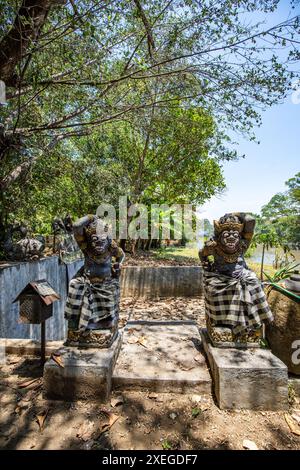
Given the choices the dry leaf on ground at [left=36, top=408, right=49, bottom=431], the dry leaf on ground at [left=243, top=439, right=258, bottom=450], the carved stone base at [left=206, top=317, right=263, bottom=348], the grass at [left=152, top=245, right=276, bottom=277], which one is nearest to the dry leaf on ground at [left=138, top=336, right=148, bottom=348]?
the carved stone base at [left=206, top=317, right=263, bottom=348]

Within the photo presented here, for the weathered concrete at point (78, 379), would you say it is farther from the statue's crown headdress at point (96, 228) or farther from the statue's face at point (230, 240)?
the statue's face at point (230, 240)

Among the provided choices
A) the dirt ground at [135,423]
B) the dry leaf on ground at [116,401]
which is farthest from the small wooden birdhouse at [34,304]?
the dry leaf on ground at [116,401]

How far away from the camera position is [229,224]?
2.78 metres

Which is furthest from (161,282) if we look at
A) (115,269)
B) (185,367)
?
(185,367)

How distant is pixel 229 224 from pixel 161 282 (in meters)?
5.25

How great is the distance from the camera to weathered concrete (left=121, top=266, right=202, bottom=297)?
7.71 meters

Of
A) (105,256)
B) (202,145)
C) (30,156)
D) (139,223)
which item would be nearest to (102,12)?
(30,156)

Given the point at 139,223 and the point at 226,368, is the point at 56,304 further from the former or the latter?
the point at 139,223

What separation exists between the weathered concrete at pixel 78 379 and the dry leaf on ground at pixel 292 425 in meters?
1.60

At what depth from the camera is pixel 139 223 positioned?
15172mm

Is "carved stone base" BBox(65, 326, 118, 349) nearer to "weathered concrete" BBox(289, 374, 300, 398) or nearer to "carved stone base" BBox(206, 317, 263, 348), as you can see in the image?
"carved stone base" BBox(206, 317, 263, 348)

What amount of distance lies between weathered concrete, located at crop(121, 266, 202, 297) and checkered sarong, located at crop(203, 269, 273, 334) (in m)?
A: 4.90
